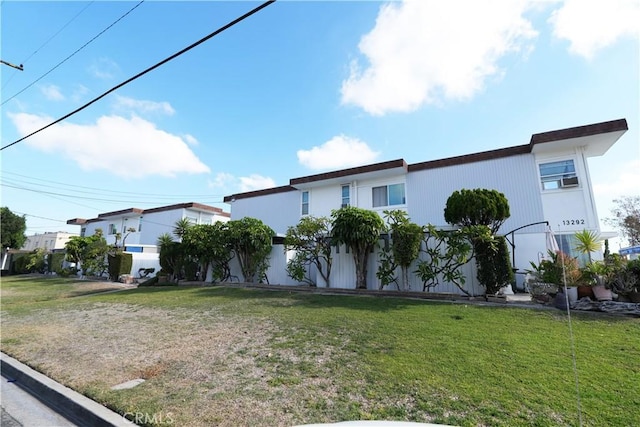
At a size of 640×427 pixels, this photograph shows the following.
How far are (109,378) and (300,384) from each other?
2710mm

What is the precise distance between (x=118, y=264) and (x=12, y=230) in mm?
30632

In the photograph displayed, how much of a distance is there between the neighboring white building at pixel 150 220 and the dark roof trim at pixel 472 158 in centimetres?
2048

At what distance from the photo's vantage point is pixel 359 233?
10.8 meters

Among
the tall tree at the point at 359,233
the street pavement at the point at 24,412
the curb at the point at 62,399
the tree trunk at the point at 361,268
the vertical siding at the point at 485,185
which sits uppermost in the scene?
the vertical siding at the point at 485,185

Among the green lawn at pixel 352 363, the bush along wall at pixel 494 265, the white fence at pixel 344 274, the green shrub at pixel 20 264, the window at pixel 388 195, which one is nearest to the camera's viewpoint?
the green lawn at pixel 352 363

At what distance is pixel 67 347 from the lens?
5703mm

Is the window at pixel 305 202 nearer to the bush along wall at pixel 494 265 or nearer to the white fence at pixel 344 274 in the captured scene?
the white fence at pixel 344 274

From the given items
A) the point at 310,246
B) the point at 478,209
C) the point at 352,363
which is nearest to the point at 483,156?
→ the point at 478,209

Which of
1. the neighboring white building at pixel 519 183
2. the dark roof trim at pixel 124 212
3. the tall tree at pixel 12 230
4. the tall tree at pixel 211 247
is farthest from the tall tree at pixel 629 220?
the tall tree at pixel 12 230

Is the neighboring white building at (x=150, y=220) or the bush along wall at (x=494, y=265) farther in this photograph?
the neighboring white building at (x=150, y=220)

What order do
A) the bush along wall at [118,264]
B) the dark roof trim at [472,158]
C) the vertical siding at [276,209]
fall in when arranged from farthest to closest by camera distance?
the vertical siding at [276,209] < the bush along wall at [118,264] < the dark roof trim at [472,158]

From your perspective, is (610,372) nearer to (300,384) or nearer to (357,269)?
(300,384)

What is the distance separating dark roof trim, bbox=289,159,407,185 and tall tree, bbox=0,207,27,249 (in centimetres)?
4098

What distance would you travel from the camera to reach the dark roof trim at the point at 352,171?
16062mm
